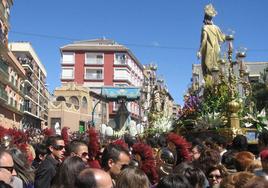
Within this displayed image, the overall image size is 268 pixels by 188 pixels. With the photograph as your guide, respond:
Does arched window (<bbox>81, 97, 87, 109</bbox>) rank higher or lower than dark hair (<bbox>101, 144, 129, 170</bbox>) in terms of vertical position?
higher

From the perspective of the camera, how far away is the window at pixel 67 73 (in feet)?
277

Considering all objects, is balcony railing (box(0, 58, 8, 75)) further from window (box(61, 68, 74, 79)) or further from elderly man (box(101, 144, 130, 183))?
elderly man (box(101, 144, 130, 183))

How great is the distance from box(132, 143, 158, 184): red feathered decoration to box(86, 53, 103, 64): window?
78675mm

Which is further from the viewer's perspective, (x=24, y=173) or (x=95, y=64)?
(x=95, y=64)

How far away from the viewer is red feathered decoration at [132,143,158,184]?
18.8 feet

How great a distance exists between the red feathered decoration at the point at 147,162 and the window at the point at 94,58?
78.7m

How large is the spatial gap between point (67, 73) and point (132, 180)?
268 feet

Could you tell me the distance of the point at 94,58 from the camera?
8425 centimetres

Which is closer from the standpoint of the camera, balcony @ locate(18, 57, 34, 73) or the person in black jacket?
the person in black jacket

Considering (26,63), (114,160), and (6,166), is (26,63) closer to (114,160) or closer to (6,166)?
(114,160)

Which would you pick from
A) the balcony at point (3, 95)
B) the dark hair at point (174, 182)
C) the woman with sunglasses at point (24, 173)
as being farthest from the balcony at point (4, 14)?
the dark hair at point (174, 182)

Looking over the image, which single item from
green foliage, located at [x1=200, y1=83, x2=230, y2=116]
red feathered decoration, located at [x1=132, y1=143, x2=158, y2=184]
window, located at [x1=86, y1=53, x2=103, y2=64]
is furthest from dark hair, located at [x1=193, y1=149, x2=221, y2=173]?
window, located at [x1=86, y1=53, x2=103, y2=64]

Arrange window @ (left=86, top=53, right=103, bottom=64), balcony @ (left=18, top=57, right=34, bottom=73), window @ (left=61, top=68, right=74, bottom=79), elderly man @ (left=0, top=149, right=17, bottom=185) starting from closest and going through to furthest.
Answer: elderly man @ (left=0, top=149, right=17, bottom=185) → balcony @ (left=18, top=57, right=34, bottom=73) → window @ (left=86, top=53, right=103, bottom=64) → window @ (left=61, top=68, right=74, bottom=79)

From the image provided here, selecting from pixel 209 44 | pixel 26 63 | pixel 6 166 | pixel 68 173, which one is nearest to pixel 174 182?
pixel 68 173
